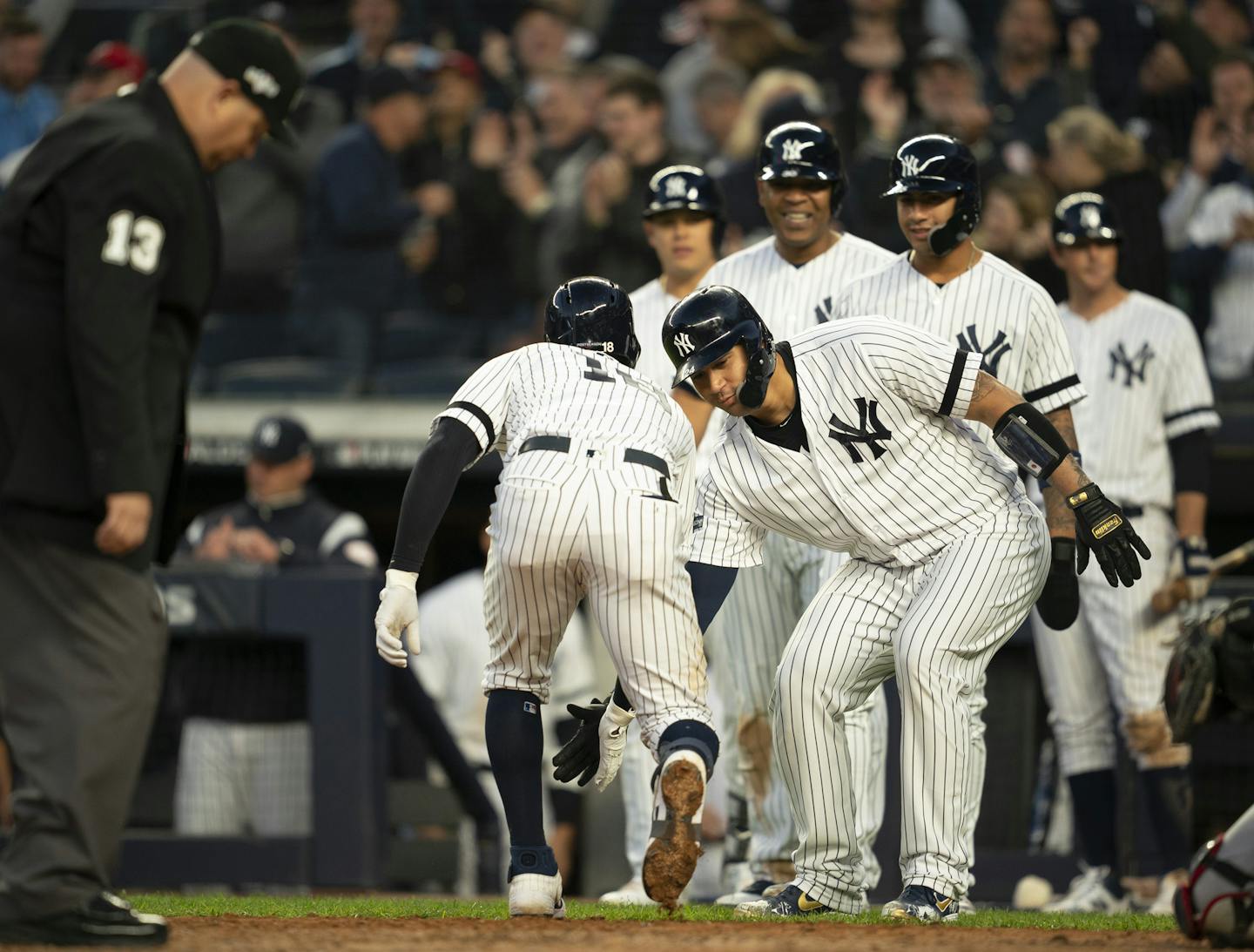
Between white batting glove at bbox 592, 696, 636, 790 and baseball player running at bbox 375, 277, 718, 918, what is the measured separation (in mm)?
27

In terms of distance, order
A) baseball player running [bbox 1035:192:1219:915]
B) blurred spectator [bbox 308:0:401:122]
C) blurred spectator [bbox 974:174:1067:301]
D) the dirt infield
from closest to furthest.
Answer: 1. the dirt infield
2. baseball player running [bbox 1035:192:1219:915]
3. blurred spectator [bbox 974:174:1067:301]
4. blurred spectator [bbox 308:0:401:122]

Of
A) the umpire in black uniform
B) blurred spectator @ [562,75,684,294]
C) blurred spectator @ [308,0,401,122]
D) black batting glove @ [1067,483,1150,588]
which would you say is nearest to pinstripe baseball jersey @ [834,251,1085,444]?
black batting glove @ [1067,483,1150,588]

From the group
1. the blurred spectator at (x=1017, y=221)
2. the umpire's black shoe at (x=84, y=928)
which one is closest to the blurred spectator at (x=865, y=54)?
the blurred spectator at (x=1017, y=221)

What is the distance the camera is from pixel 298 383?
979 cm

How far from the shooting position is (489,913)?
4633 millimetres

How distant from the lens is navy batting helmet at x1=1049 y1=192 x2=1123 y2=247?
245 inches

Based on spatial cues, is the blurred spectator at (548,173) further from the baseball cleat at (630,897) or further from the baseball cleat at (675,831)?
the baseball cleat at (675,831)

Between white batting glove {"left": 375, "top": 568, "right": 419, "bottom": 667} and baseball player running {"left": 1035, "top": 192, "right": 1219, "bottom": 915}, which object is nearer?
white batting glove {"left": 375, "top": 568, "right": 419, "bottom": 667}

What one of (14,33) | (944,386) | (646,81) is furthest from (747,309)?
(14,33)

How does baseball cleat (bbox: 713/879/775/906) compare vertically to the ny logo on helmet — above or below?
below

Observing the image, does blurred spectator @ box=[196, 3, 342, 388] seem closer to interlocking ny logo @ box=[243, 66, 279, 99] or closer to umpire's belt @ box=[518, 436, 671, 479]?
umpire's belt @ box=[518, 436, 671, 479]

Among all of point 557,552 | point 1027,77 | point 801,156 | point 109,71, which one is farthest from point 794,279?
point 109,71

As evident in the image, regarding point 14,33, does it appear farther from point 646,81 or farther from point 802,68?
point 802,68

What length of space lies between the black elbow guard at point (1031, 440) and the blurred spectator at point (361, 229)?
236 inches
